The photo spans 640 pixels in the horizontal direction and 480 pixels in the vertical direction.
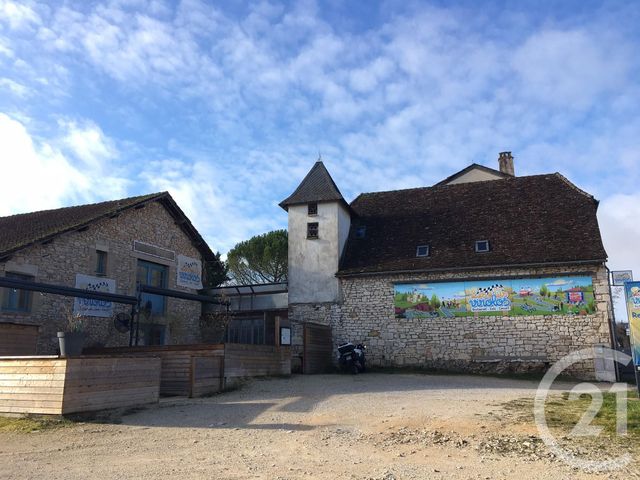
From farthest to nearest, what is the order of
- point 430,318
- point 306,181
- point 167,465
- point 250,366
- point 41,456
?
1. point 306,181
2. point 430,318
3. point 250,366
4. point 41,456
5. point 167,465

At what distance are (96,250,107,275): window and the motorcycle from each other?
315 inches

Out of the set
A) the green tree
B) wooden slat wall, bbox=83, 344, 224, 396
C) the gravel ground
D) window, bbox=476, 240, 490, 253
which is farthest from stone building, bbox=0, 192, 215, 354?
window, bbox=476, 240, 490, 253

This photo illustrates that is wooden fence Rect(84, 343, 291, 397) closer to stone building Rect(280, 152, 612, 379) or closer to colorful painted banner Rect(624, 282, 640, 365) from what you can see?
stone building Rect(280, 152, 612, 379)

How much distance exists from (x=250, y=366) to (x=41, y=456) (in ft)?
24.0

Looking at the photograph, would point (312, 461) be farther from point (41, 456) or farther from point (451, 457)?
point (41, 456)

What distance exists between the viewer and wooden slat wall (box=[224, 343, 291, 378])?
44.0 ft

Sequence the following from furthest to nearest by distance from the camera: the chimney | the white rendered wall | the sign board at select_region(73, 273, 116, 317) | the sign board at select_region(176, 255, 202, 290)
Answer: the chimney, the sign board at select_region(176, 255, 202, 290), the white rendered wall, the sign board at select_region(73, 273, 116, 317)

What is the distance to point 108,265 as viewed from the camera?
18.2 m

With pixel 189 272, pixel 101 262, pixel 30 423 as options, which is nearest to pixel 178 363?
pixel 30 423

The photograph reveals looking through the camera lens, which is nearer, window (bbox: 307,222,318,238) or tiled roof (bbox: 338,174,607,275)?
tiled roof (bbox: 338,174,607,275)

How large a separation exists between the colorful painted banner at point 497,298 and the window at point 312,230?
379cm

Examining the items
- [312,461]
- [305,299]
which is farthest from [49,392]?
[305,299]

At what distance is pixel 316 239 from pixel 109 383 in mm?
11404

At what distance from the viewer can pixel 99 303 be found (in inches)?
693
